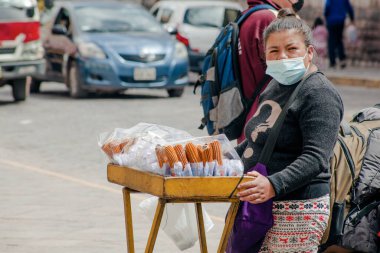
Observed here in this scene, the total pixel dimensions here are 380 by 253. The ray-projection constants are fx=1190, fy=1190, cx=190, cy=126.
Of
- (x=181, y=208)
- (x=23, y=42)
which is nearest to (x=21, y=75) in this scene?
(x=23, y=42)

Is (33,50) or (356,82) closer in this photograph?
(33,50)

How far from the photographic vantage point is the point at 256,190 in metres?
4.18

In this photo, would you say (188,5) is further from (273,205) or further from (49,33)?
(273,205)

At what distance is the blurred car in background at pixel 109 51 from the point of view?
59.1 feet

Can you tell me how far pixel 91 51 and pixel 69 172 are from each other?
7633 millimetres

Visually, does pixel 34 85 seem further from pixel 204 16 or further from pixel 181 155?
pixel 181 155

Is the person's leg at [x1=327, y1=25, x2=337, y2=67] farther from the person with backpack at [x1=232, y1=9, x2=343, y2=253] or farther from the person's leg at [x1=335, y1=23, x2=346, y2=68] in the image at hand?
the person with backpack at [x1=232, y1=9, x2=343, y2=253]

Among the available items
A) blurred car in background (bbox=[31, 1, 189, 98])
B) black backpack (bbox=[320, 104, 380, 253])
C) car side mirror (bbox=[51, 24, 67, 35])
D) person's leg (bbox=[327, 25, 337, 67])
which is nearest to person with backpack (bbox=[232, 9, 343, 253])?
black backpack (bbox=[320, 104, 380, 253])

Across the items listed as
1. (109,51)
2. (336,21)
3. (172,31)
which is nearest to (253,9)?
(109,51)

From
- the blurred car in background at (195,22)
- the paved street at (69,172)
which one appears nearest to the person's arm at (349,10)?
the blurred car in background at (195,22)

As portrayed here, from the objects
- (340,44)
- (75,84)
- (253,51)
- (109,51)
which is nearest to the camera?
(253,51)

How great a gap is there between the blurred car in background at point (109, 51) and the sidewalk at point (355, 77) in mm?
4605

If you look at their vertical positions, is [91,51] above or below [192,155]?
below

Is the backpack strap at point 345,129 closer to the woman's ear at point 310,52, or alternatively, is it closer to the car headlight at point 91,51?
the woman's ear at point 310,52
